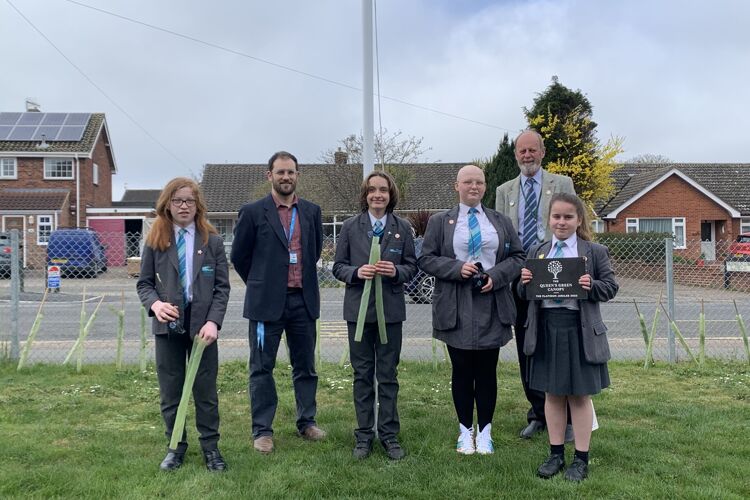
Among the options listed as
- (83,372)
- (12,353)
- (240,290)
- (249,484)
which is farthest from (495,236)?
(240,290)

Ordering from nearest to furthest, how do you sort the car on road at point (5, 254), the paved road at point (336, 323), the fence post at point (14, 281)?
the fence post at point (14, 281) → the car on road at point (5, 254) → the paved road at point (336, 323)

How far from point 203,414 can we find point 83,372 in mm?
3633

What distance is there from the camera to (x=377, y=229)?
4.42 metres

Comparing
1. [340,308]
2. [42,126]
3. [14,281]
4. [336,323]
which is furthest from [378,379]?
[42,126]

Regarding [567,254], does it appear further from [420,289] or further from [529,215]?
[420,289]

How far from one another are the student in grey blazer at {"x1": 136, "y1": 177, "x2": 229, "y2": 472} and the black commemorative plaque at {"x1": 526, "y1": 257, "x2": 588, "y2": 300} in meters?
2.11

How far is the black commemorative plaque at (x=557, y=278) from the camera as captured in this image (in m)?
3.78

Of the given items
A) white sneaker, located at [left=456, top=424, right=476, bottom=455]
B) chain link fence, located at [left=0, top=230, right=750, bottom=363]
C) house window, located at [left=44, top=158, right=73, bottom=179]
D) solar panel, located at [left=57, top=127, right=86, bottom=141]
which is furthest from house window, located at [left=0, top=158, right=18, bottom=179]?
white sneaker, located at [left=456, top=424, right=476, bottom=455]

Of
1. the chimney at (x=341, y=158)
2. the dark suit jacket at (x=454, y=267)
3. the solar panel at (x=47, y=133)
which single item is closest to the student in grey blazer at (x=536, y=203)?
the dark suit jacket at (x=454, y=267)

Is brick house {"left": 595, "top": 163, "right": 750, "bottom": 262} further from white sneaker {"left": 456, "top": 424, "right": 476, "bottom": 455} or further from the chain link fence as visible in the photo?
white sneaker {"left": 456, "top": 424, "right": 476, "bottom": 455}

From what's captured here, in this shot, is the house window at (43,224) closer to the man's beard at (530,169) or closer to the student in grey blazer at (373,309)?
the student in grey blazer at (373,309)

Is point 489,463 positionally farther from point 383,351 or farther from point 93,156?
point 93,156

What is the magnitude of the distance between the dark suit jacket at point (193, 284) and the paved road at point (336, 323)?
3.73m

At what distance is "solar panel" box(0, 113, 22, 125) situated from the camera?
32.7 meters
